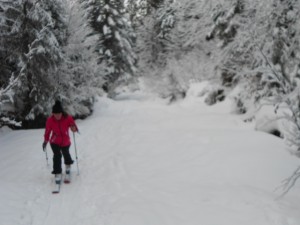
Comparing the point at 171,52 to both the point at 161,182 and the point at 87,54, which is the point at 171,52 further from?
the point at 161,182

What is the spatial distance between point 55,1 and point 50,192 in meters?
11.8

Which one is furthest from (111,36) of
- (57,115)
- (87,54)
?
(57,115)

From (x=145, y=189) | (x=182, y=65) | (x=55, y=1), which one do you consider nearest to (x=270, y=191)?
(x=145, y=189)

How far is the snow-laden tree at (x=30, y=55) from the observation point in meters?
15.0

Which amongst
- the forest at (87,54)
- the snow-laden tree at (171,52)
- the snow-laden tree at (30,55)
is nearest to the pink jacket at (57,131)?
the forest at (87,54)

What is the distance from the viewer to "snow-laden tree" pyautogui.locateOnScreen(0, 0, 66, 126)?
15.0 m

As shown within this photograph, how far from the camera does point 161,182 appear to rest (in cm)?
777

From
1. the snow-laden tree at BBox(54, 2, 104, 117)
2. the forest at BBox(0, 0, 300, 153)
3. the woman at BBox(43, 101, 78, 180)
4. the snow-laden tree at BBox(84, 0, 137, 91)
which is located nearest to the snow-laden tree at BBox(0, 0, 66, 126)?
the forest at BBox(0, 0, 300, 153)

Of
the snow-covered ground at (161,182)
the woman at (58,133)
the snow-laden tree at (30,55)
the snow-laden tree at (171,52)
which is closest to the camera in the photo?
the snow-covered ground at (161,182)

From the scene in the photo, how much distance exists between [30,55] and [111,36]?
20.9m

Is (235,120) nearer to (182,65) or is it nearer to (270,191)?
(270,191)

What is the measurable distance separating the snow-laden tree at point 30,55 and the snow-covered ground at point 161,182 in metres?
3.65

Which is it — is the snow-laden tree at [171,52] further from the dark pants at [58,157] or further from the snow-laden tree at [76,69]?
the dark pants at [58,157]

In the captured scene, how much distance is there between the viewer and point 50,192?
7.80 m
